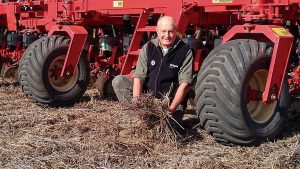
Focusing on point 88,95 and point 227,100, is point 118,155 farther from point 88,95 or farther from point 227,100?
point 88,95

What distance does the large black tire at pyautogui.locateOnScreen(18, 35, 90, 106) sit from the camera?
5852mm

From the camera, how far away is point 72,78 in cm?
618

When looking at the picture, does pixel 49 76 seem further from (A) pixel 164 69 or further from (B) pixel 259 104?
(B) pixel 259 104

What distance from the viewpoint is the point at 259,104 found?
432 centimetres

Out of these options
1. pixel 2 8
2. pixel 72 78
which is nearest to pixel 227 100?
pixel 72 78

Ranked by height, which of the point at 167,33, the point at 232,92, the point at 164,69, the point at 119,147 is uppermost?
the point at 167,33

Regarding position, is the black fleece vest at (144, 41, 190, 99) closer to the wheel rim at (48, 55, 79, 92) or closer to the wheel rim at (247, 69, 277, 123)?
the wheel rim at (247, 69, 277, 123)

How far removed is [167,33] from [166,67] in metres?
0.30

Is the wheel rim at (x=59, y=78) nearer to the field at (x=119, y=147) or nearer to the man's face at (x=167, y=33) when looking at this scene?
the field at (x=119, y=147)

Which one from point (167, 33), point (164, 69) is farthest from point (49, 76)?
point (167, 33)

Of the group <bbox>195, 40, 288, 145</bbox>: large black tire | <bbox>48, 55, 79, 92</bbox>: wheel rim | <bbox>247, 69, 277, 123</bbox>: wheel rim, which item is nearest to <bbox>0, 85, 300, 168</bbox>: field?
<bbox>195, 40, 288, 145</bbox>: large black tire

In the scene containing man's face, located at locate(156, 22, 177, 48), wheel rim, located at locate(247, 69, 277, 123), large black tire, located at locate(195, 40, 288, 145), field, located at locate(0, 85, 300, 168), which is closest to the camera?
field, located at locate(0, 85, 300, 168)

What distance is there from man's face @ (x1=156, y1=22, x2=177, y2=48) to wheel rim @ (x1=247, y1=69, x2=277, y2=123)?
784 mm

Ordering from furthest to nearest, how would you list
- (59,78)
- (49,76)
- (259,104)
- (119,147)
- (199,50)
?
1. (59,78)
2. (49,76)
3. (199,50)
4. (259,104)
5. (119,147)
